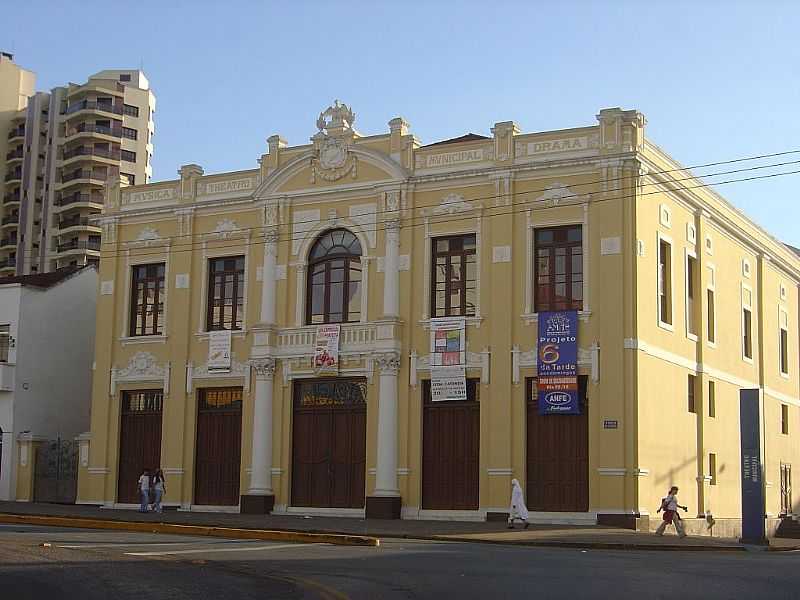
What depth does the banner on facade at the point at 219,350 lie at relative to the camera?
129ft

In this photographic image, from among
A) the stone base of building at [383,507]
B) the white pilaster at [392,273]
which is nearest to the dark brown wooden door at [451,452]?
the stone base of building at [383,507]

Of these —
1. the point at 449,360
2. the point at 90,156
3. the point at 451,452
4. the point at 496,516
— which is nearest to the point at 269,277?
the point at 449,360

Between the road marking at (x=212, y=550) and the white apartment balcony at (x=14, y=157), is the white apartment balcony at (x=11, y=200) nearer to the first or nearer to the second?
the white apartment balcony at (x=14, y=157)

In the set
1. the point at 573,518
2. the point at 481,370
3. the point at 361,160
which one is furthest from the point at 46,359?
the point at 573,518

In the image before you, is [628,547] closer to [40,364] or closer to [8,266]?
[40,364]

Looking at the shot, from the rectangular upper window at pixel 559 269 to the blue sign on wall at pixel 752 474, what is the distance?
22.2 ft

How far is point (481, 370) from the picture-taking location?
35312mm

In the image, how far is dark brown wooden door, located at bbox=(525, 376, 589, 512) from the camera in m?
33.7

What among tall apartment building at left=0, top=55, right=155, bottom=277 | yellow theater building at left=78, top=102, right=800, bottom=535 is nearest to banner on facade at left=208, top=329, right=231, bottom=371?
yellow theater building at left=78, top=102, right=800, bottom=535

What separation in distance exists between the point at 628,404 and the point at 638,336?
74.5 inches

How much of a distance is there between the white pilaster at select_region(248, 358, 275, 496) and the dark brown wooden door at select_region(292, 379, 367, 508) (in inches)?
30.5

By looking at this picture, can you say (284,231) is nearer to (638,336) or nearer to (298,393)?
(298,393)

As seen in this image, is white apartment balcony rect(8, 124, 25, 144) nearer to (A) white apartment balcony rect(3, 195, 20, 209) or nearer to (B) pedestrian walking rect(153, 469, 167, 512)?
(A) white apartment balcony rect(3, 195, 20, 209)

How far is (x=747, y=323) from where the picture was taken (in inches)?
1746
